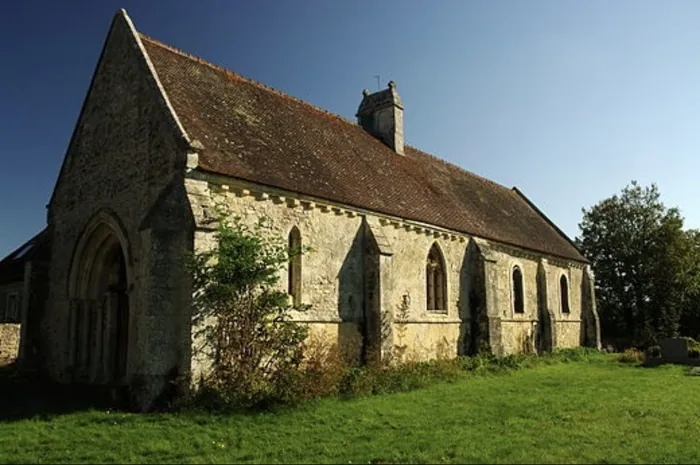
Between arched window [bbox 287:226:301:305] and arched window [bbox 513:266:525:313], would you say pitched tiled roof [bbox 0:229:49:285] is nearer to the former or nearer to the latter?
arched window [bbox 287:226:301:305]

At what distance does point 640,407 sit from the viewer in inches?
510

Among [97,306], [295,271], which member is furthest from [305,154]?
[97,306]

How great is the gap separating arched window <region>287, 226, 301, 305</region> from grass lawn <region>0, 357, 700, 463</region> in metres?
3.38

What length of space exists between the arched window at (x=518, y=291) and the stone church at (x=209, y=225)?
8.20 ft

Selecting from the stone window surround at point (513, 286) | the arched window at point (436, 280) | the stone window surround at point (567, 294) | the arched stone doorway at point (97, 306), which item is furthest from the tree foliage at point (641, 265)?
the arched stone doorway at point (97, 306)

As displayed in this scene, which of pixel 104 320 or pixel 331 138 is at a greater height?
pixel 331 138

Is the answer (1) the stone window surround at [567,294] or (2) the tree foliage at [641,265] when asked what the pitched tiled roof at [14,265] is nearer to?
(1) the stone window surround at [567,294]

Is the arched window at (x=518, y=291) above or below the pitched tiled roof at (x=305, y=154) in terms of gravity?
below

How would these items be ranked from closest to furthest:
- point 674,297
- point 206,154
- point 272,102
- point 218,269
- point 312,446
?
point 312,446
point 218,269
point 206,154
point 272,102
point 674,297

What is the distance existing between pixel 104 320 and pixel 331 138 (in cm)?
989

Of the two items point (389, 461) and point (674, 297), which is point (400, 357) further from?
point (674, 297)

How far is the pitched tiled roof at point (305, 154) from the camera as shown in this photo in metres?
15.0

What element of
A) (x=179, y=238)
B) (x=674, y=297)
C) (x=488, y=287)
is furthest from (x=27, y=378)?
(x=674, y=297)

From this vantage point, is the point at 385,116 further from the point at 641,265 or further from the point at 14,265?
the point at 641,265
